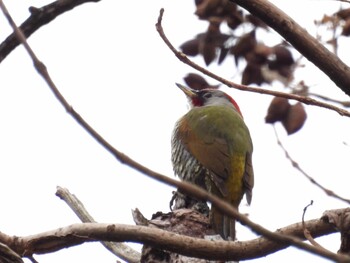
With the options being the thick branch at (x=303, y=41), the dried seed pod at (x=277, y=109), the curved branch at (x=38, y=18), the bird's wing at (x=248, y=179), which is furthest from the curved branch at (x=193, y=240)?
the bird's wing at (x=248, y=179)

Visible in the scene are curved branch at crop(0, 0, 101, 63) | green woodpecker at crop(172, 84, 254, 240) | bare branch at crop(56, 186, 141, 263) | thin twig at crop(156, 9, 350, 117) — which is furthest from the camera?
green woodpecker at crop(172, 84, 254, 240)

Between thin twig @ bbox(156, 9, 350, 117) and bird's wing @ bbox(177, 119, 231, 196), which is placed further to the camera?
bird's wing @ bbox(177, 119, 231, 196)

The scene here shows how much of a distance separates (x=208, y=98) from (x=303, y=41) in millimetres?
4947

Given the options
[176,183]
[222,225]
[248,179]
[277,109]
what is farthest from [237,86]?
[248,179]

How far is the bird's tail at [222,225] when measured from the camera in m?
4.40

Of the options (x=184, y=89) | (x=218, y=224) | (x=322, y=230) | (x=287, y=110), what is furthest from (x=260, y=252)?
(x=184, y=89)

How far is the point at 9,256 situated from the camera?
2902 millimetres

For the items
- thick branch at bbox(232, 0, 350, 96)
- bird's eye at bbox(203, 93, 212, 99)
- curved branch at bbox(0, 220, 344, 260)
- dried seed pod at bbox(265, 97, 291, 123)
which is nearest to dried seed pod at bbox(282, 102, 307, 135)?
dried seed pod at bbox(265, 97, 291, 123)

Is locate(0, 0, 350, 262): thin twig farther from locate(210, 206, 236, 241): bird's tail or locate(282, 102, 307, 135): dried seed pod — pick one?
locate(210, 206, 236, 241): bird's tail

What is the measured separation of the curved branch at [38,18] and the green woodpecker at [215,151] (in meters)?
2.76

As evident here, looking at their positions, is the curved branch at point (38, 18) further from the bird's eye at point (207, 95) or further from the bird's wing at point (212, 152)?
the bird's eye at point (207, 95)

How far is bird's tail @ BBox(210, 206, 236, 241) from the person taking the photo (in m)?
4.40

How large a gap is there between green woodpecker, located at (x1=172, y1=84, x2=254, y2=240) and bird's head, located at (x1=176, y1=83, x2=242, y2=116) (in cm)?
29

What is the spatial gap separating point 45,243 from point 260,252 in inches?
37.9
